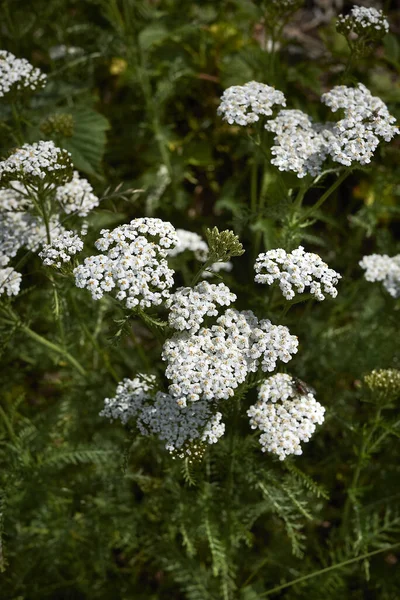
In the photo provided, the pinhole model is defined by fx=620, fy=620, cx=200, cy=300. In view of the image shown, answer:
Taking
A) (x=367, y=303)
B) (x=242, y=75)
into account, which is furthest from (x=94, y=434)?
(x=242, y=75)

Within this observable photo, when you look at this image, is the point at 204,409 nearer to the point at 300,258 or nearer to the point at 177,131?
the point at 300,258

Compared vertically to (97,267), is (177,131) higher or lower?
lower

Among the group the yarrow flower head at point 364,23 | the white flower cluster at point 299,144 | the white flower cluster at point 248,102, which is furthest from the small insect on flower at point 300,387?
the yarrow flower head at point 364,23

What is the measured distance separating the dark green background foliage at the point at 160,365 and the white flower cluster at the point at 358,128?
0.96 feet

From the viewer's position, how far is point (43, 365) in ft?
15.2

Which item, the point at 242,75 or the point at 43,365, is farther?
the point at 242,75

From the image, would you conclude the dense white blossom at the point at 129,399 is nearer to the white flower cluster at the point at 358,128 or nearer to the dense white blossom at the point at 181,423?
the dense white blossom at the point at 181,423

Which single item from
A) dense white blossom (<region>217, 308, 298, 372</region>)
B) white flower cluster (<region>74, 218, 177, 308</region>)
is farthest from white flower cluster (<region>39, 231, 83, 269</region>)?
dense white blossom (<region>217, 308, 298, 372</region>)

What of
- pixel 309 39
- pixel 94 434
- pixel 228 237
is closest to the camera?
pixel 228 237

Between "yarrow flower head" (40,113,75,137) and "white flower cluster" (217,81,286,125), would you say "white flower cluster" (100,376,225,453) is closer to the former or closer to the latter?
"white flower cluster" (217,81,286,125)

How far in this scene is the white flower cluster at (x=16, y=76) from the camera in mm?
3465

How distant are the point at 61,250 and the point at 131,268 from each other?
355mm

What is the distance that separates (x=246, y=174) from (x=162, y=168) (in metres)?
0.75

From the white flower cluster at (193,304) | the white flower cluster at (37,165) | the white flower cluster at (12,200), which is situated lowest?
the white flower cluster at (12,200)
